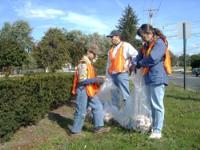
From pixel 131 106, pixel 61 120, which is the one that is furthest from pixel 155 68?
pixel 61 120

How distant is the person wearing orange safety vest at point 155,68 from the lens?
7281 mm

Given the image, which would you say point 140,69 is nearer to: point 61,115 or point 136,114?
point 136,114

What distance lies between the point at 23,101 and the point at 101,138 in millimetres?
1490

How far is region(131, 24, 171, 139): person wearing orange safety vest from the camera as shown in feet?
23.9

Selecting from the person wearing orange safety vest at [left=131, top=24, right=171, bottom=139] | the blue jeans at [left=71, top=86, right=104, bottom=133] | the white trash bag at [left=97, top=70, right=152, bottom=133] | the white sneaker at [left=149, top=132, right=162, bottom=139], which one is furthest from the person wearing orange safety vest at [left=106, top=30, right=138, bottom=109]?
the white sneaker at [left=149, top=132, right=162, bottom=139]

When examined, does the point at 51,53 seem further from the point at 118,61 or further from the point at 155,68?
the point at 155,68

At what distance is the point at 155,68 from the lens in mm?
7332

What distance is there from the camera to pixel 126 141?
7172mm

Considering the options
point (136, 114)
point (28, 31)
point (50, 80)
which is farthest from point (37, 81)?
point (28, 31)

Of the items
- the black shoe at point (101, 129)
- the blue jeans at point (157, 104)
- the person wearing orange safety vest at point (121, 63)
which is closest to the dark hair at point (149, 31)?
the blue jeans at point (157, 104)

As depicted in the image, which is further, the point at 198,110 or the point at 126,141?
the point at 198,110

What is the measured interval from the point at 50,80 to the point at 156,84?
10.4ft

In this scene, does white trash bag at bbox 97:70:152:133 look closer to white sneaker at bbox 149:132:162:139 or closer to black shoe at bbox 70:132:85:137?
white sneaker at bbox 149:132:162:139

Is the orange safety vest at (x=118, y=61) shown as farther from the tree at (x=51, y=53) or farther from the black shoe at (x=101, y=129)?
the tree at (x=51, y=53)
